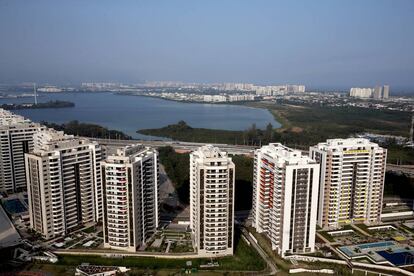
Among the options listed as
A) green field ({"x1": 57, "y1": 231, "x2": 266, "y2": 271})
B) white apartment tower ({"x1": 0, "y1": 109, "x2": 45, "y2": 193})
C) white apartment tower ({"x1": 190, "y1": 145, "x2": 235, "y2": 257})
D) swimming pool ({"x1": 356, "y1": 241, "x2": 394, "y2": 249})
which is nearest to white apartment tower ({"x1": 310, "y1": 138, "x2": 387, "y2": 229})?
swimming pool ({"x1": 356, "y1": 241, "x2": 394, "y2": 249})

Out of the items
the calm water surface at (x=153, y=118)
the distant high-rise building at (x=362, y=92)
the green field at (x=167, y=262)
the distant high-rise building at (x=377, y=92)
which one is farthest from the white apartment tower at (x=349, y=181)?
the distant high-rise building at (x=362, y=92)

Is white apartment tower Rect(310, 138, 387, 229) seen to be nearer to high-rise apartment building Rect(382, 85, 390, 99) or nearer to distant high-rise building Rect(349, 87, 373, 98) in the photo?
high-rise apartment building Rect(382, 85, 390, 99)

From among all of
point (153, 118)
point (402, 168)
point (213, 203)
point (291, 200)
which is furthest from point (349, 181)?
point (153, 118)

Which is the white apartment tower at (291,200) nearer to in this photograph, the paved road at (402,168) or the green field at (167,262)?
the green field at (167,262)

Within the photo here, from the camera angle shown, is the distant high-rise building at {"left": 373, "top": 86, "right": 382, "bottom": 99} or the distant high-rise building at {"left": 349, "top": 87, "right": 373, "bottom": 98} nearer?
the distant high-rise building at {"left": 373, "top": 86, "right": 382, "bottom": 99}

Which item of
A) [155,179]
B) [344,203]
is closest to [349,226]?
[344,203]

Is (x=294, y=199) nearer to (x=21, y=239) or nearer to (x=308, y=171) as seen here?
(x=308, y=171)

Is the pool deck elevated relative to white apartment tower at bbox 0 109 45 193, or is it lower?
lower

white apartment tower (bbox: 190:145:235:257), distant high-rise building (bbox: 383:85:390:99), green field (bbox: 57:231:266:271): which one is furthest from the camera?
distant high-rise building (bbox: 383:85:390:99)
